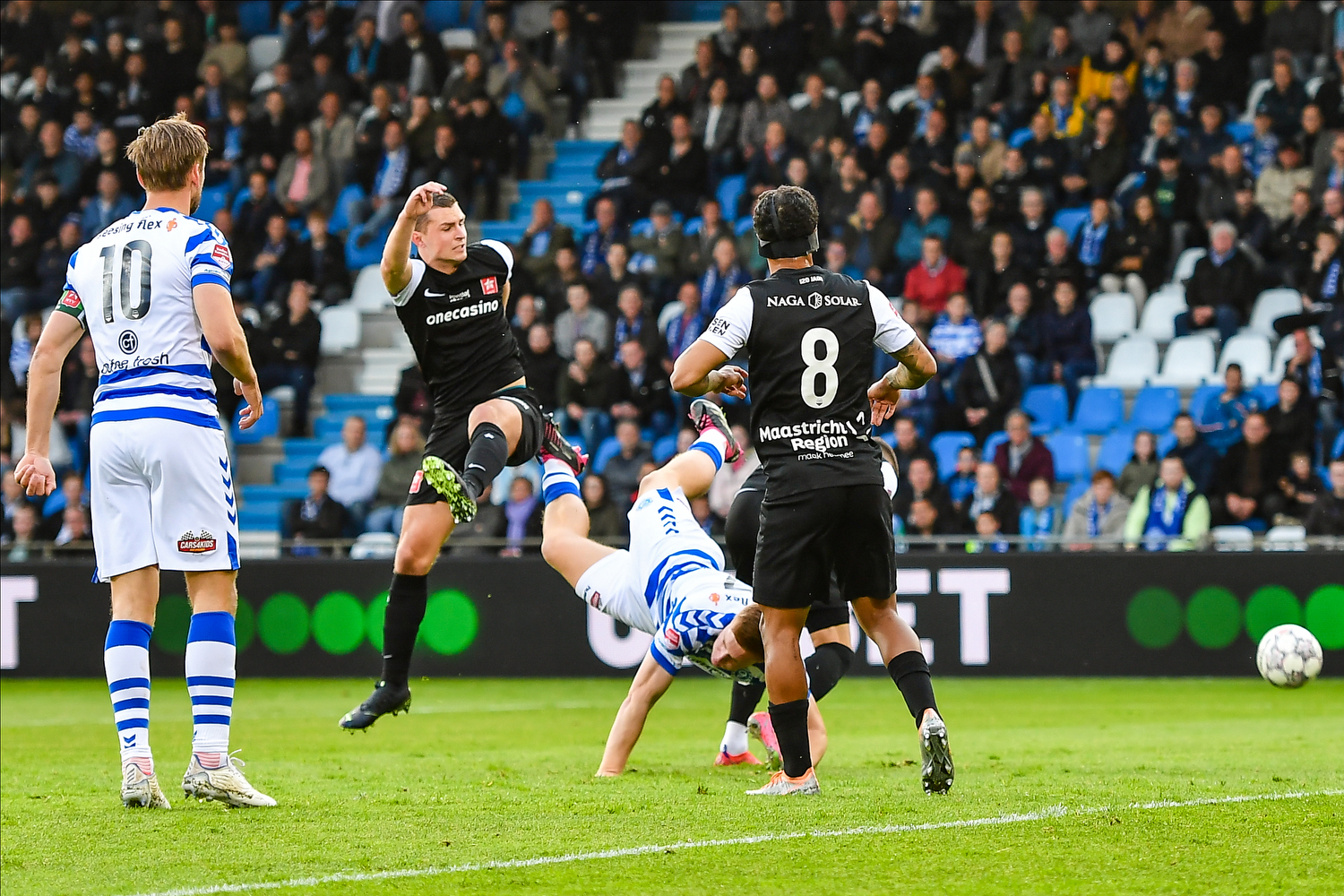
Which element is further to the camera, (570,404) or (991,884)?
(570,404)

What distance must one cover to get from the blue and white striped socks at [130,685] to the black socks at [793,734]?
7.52ft

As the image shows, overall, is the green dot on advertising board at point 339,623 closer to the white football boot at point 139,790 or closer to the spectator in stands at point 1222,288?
the spectator in stands at point 1222,288

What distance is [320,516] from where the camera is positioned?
16.5 meters

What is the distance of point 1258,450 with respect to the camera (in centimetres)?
1444

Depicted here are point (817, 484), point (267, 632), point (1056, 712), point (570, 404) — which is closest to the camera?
point (817, 484)

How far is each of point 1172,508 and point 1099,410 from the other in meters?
2.03

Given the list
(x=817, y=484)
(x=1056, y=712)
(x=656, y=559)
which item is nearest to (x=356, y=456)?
(x=1056, y=712)

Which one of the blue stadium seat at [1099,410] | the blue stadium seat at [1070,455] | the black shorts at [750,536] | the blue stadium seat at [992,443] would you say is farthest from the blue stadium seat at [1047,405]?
the black shorts at [750,536]

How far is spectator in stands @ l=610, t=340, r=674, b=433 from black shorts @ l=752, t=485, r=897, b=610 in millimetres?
10175

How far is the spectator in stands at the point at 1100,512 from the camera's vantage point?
47.5 ft

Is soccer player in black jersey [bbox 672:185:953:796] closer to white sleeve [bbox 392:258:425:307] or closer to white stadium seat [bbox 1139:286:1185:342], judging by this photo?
white sleeve [bbox 392:258:425:307]

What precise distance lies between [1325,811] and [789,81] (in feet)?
48.6

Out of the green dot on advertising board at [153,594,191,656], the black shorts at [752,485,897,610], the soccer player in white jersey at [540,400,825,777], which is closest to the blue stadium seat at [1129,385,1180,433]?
the soccer player in white jersey at [540,400,825,777]

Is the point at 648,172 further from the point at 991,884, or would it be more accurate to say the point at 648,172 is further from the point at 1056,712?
the point at 991,884
